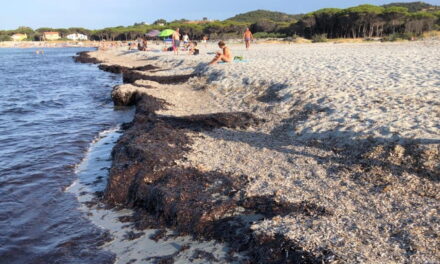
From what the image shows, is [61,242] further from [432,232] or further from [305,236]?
[432,232]

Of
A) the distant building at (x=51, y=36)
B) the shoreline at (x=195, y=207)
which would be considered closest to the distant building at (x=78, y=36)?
the distant building at (x=51, y=36)

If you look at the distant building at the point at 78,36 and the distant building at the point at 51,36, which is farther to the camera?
the distant building at the point at 51,36

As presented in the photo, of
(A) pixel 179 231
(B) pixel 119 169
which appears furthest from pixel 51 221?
(A) pixel 179 231

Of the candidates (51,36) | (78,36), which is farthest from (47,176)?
(51,36)

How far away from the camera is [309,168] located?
590 centimetres

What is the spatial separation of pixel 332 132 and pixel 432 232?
3526 mm

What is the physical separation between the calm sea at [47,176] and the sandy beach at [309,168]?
923 millimetres

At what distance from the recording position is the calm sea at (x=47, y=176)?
4531 millimetres

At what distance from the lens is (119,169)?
6316 mm

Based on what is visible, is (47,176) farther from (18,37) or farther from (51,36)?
(18,37)

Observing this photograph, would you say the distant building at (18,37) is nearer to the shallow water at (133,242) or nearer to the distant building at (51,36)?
the distant building at (51,36)

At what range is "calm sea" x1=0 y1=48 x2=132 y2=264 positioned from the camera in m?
4.53

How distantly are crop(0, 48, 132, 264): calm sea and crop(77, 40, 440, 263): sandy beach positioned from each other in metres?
0.92

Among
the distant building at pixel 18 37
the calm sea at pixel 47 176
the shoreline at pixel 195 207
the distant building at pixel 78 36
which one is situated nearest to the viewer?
the shoreline at pixel 195 207
